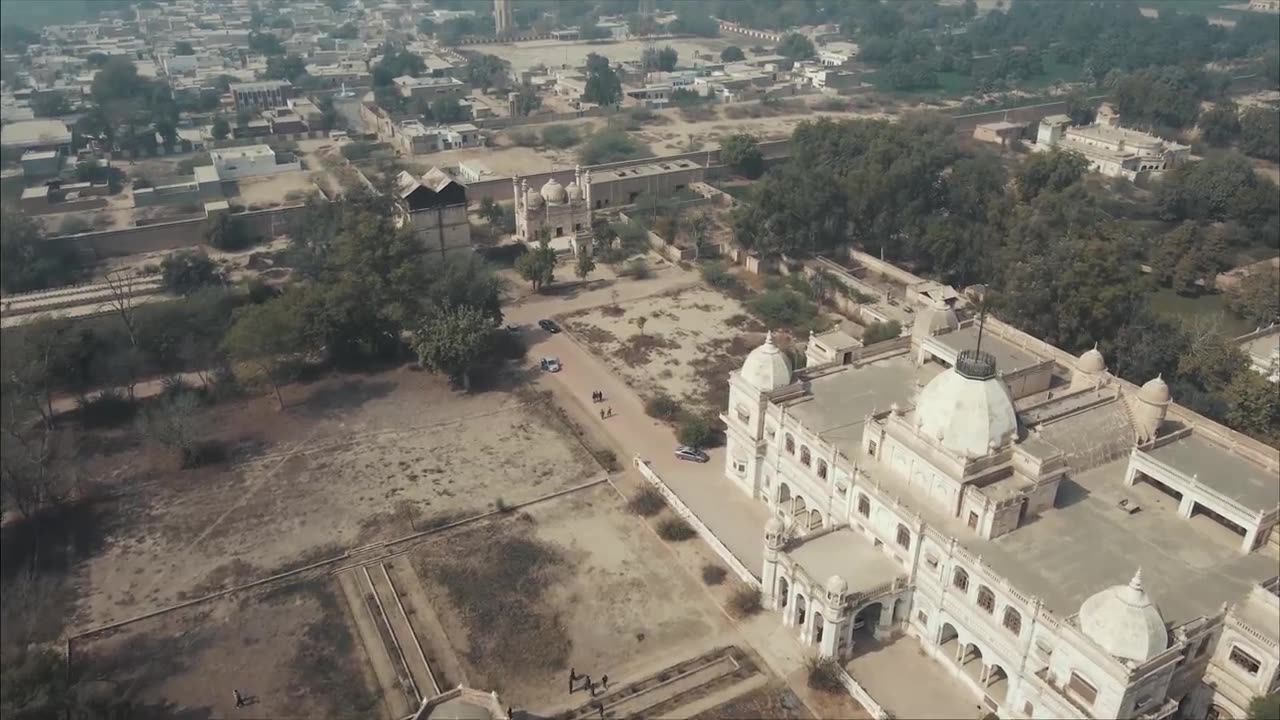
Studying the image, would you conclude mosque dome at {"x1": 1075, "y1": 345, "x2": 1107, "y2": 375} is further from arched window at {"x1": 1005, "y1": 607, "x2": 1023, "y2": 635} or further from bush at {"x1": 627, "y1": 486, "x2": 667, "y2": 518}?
bush at {"x1": 627, "y1": 486, "x2": 667, "y2": 518}

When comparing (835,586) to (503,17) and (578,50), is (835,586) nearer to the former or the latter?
(578,50)

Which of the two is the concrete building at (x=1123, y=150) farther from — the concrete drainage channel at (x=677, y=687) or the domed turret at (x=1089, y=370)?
the concrete drainage channel at (x=677, y=687)

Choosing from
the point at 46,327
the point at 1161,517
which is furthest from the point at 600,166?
the point at 1161,517

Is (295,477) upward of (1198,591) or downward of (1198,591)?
downward

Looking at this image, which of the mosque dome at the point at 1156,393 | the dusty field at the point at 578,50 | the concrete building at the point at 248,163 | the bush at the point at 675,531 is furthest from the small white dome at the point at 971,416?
the dusty field at the point at 578,50

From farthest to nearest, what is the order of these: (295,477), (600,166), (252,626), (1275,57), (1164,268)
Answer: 1. (1275,57)
2. (600,166)
3. (1164,268)
4. (295,477)
5. (252,626)

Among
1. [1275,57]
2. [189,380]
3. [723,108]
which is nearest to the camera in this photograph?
[189,380]

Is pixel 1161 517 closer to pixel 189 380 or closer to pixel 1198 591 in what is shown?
pixel 1198 591

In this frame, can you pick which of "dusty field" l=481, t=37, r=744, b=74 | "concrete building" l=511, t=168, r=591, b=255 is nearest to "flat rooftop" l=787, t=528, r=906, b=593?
"concrete building" l=511, t=168, r=591, b=255
